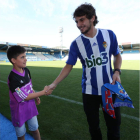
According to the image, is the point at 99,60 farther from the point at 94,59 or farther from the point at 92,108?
the point at 92,108

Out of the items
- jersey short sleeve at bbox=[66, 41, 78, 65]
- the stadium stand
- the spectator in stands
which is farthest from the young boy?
the stadium stand

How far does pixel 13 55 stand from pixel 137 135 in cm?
252

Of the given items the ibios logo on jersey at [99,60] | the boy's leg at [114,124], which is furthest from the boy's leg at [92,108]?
the ibios logo on jersey at [99,60]

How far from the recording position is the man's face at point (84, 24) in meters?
1.39

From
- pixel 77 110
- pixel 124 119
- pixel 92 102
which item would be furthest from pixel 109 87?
pixel 77 110

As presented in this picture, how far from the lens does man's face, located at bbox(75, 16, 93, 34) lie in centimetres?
139

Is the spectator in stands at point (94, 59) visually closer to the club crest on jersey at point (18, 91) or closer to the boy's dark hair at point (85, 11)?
the boy's dark hair at point (85, 11)

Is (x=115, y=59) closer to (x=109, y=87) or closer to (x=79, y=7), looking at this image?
(x=109, y=87)

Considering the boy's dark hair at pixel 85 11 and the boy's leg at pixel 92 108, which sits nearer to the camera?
the boy's dark hair at pixel 85 11

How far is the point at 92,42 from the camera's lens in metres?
1.46

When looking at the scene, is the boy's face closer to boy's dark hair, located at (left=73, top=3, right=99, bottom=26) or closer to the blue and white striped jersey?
the blue and white striped jersey

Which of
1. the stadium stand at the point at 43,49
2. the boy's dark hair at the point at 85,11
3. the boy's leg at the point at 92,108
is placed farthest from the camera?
the stadium stand at the point at 43,49

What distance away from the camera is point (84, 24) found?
138 cm

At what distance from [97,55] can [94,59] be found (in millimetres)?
62
